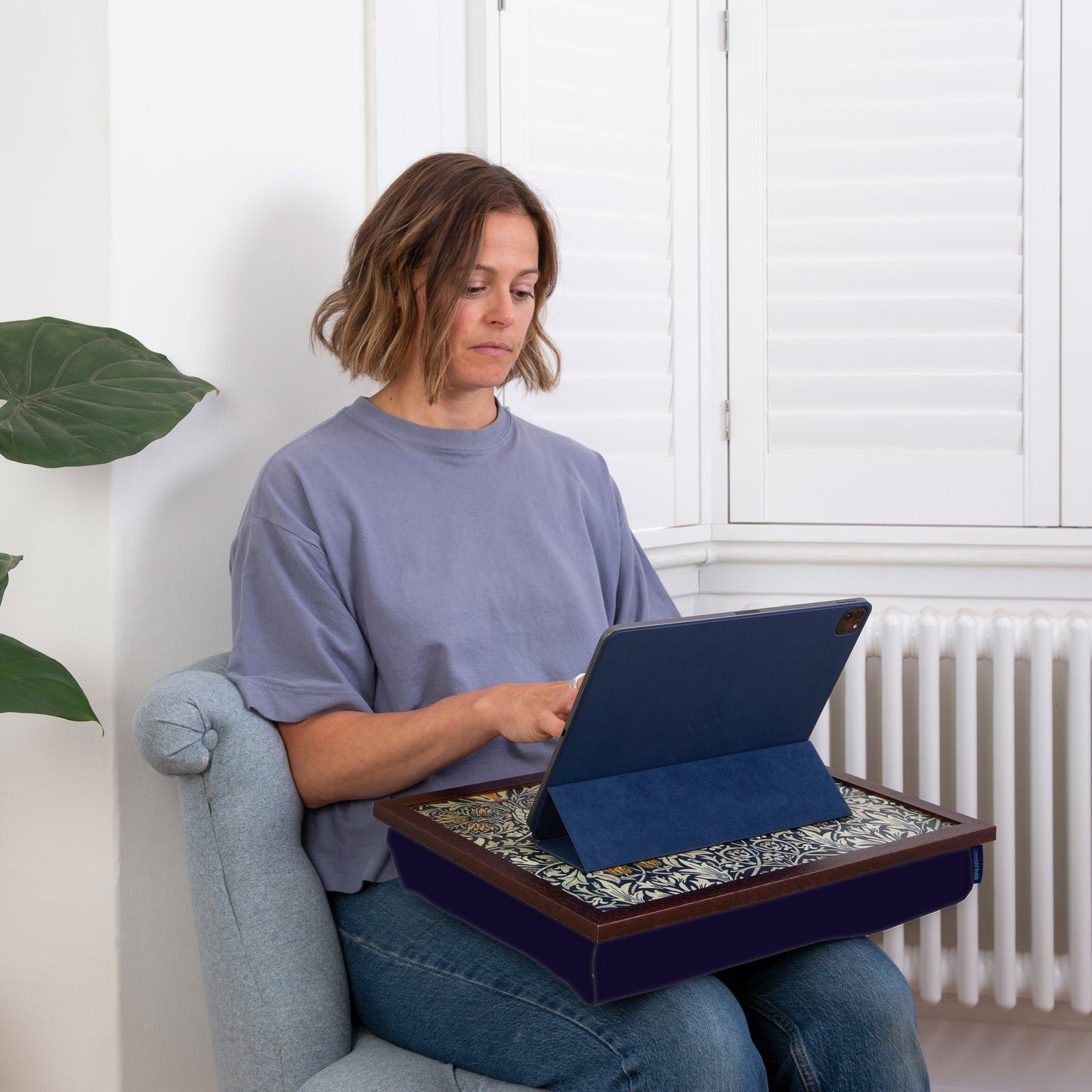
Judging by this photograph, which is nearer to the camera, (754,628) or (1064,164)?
(754,628)

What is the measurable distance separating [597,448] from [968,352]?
594mm

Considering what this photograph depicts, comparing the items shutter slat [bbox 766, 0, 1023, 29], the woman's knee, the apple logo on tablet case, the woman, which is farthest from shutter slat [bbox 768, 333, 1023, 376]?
the woman's knee

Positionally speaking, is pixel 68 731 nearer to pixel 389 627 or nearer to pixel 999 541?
pixel 389 627

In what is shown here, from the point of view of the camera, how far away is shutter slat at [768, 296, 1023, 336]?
178 centimetres

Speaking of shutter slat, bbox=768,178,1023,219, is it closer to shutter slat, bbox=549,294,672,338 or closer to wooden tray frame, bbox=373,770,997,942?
shutter slat, bbox=549,294,672,338

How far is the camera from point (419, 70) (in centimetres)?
152

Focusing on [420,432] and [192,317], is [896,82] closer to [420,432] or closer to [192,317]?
[420,432]

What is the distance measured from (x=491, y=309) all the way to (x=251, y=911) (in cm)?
64

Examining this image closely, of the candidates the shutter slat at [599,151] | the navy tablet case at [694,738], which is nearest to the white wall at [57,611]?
the navy tablet case at [694,738]

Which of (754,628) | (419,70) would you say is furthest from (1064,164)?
(754,628)

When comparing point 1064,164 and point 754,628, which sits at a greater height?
point 1064,164

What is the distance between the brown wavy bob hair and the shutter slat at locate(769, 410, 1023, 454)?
0.71m

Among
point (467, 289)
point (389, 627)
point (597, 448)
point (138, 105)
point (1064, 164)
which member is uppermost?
point (1064, 164)

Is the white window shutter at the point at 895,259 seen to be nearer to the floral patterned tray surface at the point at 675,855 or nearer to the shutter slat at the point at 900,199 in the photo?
the shutter slat at the point at 900,199
